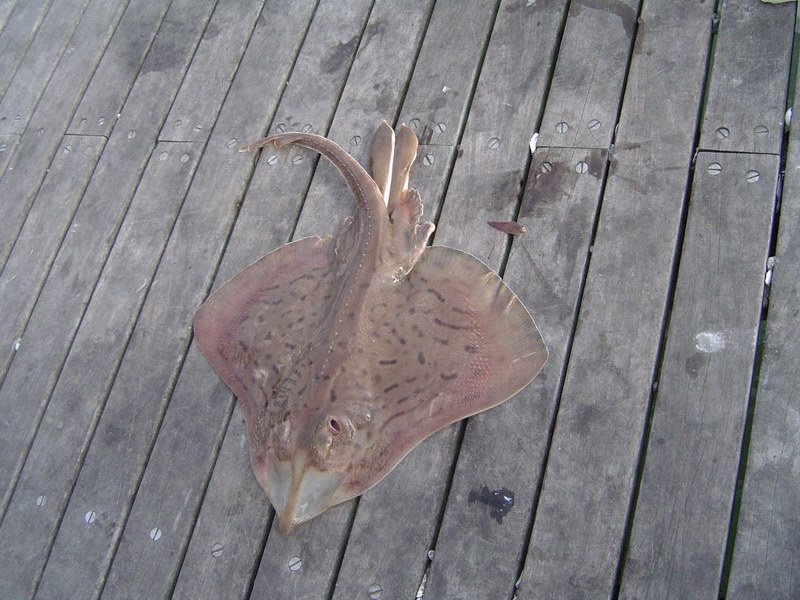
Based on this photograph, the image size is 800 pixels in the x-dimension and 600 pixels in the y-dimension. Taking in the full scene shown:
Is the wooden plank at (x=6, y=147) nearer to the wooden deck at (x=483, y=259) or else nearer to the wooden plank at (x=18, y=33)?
the wooden deck at (x=483, y=259)

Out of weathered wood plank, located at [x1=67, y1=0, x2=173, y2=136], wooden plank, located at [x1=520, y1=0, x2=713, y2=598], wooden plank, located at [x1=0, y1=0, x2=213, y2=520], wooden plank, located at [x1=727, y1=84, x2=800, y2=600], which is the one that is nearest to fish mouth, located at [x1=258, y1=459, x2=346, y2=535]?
wooden plank, located at [x1=520, y1=0, x2=713, y2=598]

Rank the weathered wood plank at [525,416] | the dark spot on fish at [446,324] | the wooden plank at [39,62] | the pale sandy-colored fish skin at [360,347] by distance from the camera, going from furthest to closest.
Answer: the wooden plank at [39,62]
the dark spot on fish at [446,324]
the weathered wood plank at [525,416]
the pale sandy-colored fish skin at [360,347]

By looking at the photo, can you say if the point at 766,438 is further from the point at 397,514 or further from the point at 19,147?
the point at 19,147

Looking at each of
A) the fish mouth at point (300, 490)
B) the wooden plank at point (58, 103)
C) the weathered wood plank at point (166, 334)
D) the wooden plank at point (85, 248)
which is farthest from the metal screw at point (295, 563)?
the wooden plank at point (58, 103)

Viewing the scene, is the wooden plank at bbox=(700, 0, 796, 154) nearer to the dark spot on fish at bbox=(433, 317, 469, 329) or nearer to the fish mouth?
the dark spot on fish at bbox=(433, 317, 469, 329)

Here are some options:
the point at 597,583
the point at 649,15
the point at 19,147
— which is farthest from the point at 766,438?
the point at 19,147
